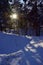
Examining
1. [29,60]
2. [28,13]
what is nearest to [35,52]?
[29,60]

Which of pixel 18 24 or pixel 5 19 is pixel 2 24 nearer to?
pixel 5 19

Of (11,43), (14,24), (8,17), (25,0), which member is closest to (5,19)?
(8,17)

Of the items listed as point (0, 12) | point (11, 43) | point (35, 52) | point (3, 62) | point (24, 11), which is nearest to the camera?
point (3, 62)

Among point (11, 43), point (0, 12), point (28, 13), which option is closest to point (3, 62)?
point (11, 43)

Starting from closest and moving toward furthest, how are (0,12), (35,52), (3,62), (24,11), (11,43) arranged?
(3,62), (35,52), (11,43), (0,12), (24,11)

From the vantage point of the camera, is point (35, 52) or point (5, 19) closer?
point (35, 52)

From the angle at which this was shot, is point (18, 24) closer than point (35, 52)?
No

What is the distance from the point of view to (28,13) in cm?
2364

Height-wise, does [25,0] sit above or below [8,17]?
above

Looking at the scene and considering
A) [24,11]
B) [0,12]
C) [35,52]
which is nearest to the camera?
[35,52]

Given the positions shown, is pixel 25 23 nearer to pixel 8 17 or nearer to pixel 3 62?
pixel 8 17

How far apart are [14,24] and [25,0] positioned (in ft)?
Result: 10.3

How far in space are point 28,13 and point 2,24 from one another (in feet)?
10.7

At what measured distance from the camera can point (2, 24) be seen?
23.0 meters
